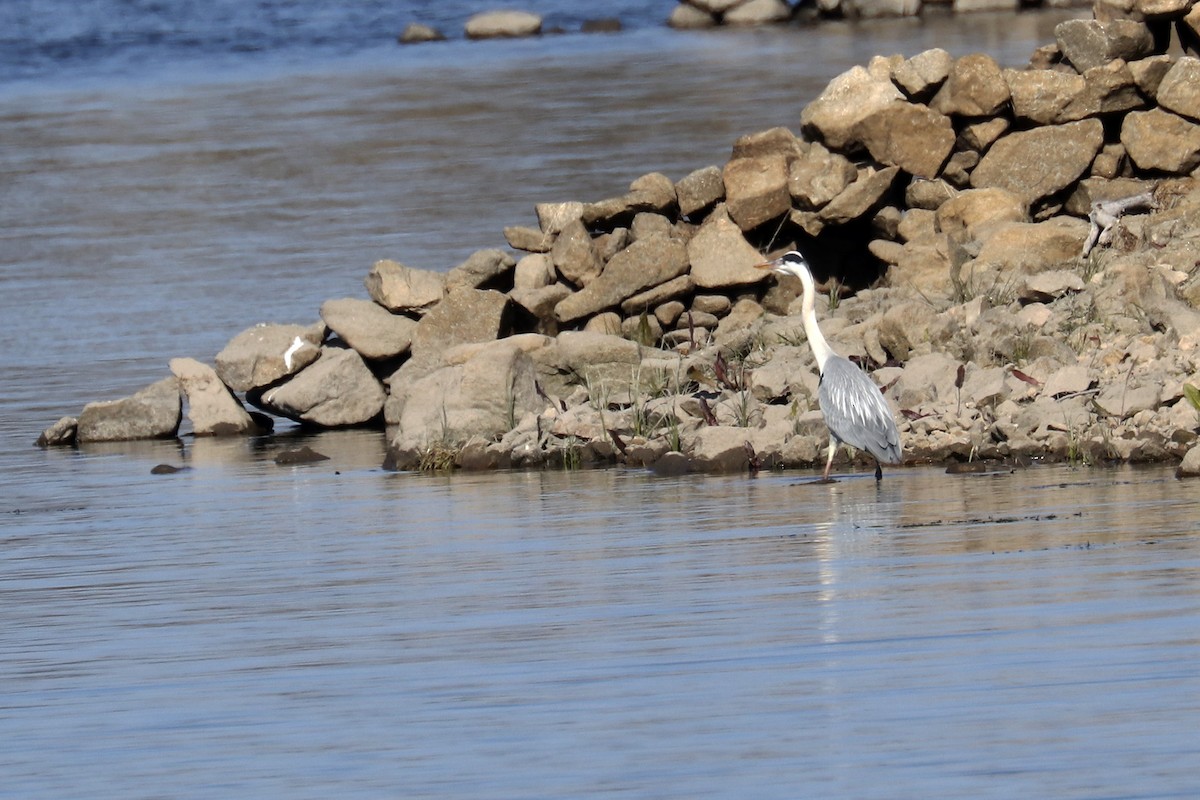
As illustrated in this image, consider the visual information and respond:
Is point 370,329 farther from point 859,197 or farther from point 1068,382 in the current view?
point 1068,382

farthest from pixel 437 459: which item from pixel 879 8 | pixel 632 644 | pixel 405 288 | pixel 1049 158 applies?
pixel 879 8

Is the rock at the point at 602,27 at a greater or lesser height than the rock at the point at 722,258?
greater

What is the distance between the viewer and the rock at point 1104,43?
17.8 metres

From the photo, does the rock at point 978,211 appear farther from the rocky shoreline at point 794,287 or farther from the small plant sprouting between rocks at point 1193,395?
the small plant sprouting between rocks at point 1193,395

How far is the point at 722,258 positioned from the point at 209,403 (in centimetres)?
435

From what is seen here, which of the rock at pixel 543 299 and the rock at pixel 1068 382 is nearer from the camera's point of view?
the rock at pixel 1068 382

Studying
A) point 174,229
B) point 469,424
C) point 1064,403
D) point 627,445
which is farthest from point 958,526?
point 174,229

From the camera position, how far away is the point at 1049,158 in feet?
57.8

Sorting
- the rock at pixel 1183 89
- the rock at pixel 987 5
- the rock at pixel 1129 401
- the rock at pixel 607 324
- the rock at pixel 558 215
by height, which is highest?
the rock at pixel 987 5

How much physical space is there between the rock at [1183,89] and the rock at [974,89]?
1220mm

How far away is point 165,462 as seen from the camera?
54.6 feet

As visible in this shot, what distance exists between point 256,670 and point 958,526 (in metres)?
3.87

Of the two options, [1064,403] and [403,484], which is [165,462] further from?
[1064,403]

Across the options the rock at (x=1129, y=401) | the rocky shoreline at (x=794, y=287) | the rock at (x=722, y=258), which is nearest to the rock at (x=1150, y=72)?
the rocky shoreline at (x=794, y=287)
